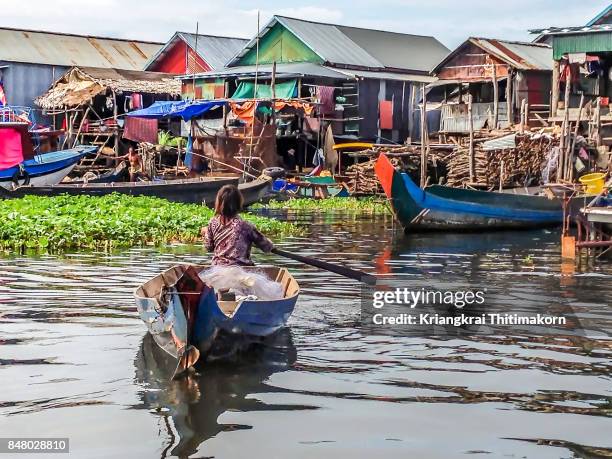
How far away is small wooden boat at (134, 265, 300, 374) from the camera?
698cm

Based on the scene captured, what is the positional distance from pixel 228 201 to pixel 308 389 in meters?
2.08

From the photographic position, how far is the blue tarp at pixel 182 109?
31.9 meters

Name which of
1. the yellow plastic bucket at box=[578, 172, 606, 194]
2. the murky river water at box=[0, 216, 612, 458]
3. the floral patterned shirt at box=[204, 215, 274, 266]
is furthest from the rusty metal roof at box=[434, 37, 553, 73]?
the floral patterned shirt at box=[204, 215, 274, 266]

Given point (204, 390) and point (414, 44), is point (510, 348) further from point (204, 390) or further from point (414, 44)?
point (414, 44)

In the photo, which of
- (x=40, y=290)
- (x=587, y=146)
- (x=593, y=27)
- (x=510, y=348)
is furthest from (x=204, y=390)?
(x=593, y=27)

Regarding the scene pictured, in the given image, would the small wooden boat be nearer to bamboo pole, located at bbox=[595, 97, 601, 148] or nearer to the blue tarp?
bamboo pole, located at bbox=[595, 97, 601, 148]

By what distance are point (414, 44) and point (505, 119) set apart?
414 inches

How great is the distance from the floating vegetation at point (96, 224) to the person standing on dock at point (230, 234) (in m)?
7.35

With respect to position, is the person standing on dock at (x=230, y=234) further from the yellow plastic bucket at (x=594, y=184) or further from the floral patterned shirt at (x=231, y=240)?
the yellow plastic bucket at (x=594, y=184)

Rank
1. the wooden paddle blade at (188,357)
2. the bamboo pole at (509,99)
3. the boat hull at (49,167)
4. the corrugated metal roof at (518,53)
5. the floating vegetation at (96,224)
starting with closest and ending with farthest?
the wooden paddle blade at (188,357)
the floating vegetation at (96,224)
the boat hull at (49,167)
the bamboo pole at (509,99)
the corrugated metal roof at (518,53)

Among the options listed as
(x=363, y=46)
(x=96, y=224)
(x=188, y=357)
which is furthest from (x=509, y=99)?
(x=188, y=357)

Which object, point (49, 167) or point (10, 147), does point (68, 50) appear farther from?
Answer: point (10, 147)

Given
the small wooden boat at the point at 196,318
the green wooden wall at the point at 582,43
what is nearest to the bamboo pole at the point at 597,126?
the green wooden wall at the point at 582,43
